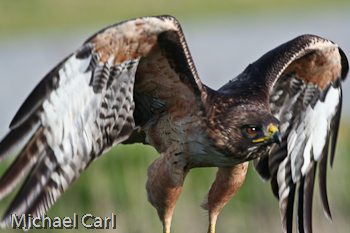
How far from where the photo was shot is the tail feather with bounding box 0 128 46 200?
14.3ft

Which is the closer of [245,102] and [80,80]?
[80,80]

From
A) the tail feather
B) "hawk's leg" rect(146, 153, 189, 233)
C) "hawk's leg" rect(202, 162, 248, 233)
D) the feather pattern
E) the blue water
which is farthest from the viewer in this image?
the blue water

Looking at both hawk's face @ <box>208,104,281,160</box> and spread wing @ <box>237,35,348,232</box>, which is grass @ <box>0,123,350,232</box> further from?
hawk's face @ <box>208,104,281,160</box>

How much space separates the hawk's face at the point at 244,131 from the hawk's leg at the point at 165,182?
16.3 inches

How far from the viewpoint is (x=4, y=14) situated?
20578mm

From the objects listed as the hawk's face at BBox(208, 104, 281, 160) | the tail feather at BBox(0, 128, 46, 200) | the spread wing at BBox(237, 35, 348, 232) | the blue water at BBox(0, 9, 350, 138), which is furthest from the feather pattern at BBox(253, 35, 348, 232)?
the blue water at BBox(0, 9, 350, 138)

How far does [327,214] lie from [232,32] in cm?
1410

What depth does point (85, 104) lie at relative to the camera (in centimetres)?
485

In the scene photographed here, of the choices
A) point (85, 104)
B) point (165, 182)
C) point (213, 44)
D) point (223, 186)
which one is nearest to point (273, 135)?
point (223, 186)

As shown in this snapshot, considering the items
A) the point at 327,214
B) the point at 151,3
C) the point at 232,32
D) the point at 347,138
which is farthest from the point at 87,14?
the point at 327,214

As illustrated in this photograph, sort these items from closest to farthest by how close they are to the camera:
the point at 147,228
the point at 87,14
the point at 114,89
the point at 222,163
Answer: the point at 114,89 → the point at 222,163 → the point at 147,228 → the point at 87,14

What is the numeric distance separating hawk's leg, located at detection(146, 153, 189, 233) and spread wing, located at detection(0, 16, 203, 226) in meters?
0.48

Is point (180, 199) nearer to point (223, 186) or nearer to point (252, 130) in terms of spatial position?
point (223, 186)

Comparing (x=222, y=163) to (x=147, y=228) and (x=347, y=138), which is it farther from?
(x=347, y=138)
